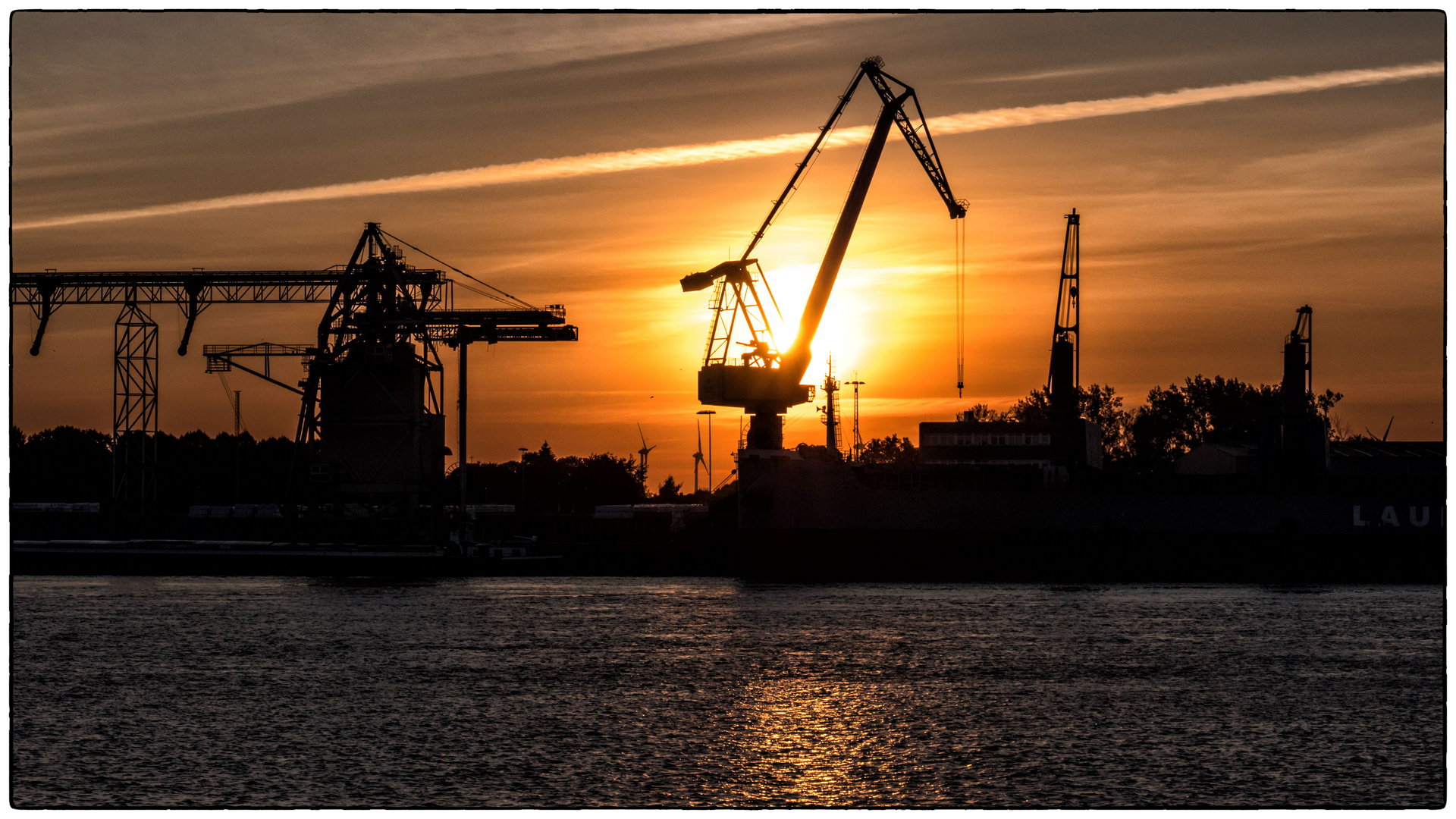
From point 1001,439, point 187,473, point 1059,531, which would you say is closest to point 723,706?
point 1059,531

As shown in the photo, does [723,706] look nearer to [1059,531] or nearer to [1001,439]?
[1059,531]

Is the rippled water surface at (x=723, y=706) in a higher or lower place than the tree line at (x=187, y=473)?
lower

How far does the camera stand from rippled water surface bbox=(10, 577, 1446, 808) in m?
22.4

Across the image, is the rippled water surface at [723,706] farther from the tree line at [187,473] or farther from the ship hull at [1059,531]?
the tree line at [187,473]

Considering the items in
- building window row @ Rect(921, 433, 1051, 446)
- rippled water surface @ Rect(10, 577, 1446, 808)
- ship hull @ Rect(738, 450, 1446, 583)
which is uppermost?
building window row @ Rect(921, 433, 1051, 446)

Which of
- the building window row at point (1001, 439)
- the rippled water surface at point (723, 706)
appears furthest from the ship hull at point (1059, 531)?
the rippled water surface at point (723, 706)

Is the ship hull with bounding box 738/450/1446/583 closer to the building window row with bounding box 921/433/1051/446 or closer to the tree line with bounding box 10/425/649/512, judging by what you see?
the building window row with bounding box 921/433/1051/446

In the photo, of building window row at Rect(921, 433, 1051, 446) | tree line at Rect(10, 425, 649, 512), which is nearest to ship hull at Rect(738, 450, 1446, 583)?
building window row at Rect(921, 433, 1051, 446)

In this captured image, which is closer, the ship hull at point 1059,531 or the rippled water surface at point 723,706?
the rippled water surface at point 723,706

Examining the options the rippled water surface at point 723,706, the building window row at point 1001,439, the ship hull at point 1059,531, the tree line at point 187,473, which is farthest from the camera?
the tree line at point 187,473

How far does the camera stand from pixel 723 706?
30188 millimetres

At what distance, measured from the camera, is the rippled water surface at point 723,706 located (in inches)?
883

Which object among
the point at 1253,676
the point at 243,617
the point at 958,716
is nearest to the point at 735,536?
the point at 243,617

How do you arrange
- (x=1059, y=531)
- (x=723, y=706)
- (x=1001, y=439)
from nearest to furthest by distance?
(x=723, y=706) < (x=1059, y=531) < (x=1001, y=439)
